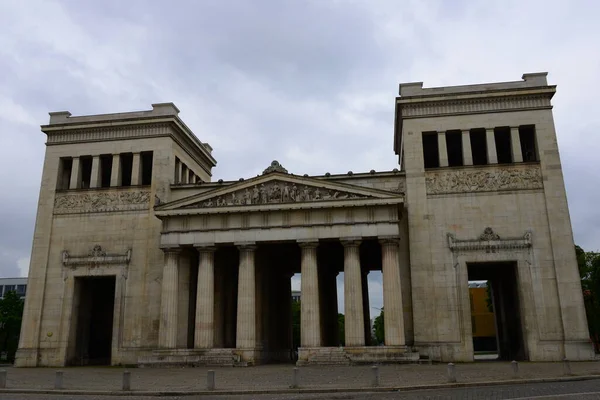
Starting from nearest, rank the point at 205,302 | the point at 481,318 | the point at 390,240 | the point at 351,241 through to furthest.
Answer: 1. the point at 390,240
2. the point at 351,241
3. the point at 205,302
4. the point at 481,318

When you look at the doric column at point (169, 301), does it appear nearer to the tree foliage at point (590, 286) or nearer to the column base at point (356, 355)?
the column base at point (356, 355)

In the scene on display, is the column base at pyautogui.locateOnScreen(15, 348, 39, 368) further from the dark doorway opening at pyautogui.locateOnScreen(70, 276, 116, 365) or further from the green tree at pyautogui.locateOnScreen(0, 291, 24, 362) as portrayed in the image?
the green tree at pyautogui.locateOnScreen(0, 291, 24, 362)

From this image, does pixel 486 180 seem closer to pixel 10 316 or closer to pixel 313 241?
pixel 313 241

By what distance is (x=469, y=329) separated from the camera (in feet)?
127

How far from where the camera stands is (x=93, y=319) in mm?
51562

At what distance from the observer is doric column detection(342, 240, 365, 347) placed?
37.7m

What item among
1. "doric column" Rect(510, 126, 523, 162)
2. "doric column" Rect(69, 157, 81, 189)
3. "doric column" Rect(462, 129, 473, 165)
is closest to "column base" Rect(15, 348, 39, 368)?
"doric column" Rect(69, 157, 81, 189)

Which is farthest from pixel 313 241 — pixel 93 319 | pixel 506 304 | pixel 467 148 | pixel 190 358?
pixel 93 319

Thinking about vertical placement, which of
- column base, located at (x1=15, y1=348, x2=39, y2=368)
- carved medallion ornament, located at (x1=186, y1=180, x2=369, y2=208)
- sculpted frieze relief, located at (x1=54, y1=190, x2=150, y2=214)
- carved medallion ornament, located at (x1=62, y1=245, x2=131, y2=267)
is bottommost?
column base, located at (x1=15, y1=348, x2=39, y2=368)

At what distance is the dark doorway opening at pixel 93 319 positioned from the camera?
149 feet

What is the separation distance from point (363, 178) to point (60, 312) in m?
26.8

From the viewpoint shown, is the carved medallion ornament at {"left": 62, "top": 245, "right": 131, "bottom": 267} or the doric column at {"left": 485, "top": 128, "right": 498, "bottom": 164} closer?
the doric column at {"left": 485, "top": 128, "right": 498, "bottom": 164}

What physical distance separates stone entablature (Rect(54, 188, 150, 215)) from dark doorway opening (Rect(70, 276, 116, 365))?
5.91 meters

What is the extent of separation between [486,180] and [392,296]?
11804 millimetres
